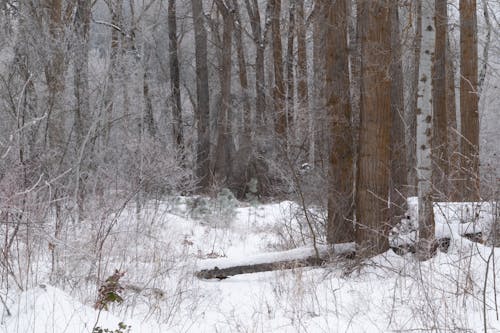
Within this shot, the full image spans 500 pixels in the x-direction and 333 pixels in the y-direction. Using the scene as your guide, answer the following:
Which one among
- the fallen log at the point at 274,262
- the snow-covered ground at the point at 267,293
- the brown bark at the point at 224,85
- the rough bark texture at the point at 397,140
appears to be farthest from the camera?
the brown bark at the point at 224,85

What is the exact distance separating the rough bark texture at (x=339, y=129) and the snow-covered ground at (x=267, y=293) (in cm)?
69

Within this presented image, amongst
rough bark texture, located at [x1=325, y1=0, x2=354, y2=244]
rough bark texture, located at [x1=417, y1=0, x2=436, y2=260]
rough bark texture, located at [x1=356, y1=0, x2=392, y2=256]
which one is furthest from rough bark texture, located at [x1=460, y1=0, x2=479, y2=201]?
rough bark texture, located at [x1=417, y1=0, x2=436, y2=260]

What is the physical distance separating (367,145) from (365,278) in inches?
68.6

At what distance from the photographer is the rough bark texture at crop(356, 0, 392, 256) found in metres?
7.59

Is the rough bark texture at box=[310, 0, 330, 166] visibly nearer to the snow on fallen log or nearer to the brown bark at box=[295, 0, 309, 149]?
the brown bark at box=[295, 0, 309, 149]

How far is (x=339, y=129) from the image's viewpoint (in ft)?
28.1

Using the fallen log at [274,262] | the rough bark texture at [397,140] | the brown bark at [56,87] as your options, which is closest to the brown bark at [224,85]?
the rough bark texture at [397,140]

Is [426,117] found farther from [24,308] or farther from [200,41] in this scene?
[200,41]

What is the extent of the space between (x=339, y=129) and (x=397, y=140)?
226cm

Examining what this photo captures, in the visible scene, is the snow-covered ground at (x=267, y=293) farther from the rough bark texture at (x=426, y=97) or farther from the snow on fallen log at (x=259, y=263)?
the rough bark texture at (x=426, y=97)

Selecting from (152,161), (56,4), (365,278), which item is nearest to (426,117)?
(365,278)

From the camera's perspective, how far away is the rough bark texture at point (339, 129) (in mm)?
8242

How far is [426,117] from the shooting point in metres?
7.34

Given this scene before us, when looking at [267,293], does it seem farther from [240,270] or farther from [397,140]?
[397,140]
